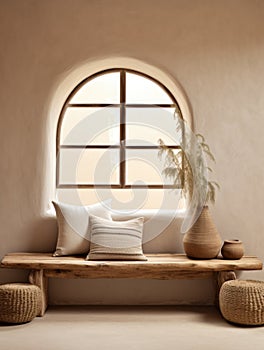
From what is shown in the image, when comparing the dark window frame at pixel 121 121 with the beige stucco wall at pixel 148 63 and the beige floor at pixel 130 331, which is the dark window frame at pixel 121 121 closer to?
the beige stucco wall at pixel 148 63

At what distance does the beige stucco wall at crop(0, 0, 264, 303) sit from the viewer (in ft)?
15.3

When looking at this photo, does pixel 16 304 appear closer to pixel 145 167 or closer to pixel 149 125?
pixel 145 167

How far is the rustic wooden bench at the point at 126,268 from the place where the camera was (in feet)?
13.6

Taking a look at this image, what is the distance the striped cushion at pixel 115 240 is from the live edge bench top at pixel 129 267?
110 mm

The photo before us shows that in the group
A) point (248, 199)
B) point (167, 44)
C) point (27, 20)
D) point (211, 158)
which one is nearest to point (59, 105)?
point (27, 20)

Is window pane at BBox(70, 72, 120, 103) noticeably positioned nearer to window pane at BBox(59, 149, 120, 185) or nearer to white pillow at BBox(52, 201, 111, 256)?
window pane at BBox(59, 149, 120, 185)

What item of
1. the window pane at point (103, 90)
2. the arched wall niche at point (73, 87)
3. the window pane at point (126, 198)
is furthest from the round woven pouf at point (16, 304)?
the window pane at point (103, 90)

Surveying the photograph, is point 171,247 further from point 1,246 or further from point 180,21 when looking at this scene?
point 180,21

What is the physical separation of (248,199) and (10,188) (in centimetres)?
216

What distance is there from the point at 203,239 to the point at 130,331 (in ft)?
3.24

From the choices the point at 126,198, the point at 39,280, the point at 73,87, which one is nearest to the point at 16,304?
the point at 39,280

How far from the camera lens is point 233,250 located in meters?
4.33

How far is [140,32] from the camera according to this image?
186 inches

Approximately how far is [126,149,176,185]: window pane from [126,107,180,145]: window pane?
13cm
